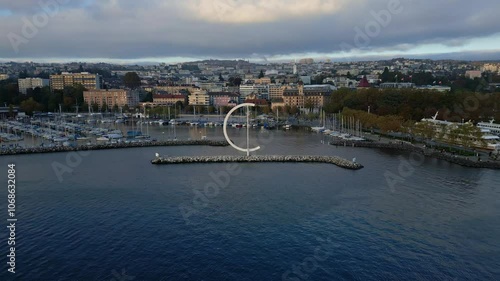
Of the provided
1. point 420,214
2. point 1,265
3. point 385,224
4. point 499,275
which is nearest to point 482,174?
point 420,214

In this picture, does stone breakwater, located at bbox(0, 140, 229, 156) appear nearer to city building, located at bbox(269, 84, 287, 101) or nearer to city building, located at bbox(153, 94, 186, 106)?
city building, located at bbox(153, 94, 186, 106)

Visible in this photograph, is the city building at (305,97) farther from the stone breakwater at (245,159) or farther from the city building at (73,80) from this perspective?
the stone breakwater at (245,159)

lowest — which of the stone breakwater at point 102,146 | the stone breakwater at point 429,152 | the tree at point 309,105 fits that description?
the stone breakwater at point 429,152

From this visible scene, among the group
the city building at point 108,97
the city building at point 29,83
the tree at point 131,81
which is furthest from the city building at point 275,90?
the city building at point 29,83

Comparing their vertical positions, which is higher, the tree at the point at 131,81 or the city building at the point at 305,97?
the tree at the point at 131,81

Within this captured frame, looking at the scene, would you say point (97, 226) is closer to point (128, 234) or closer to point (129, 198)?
point (128, 234)

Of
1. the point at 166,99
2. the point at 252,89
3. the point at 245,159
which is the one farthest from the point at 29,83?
the point at 245,159

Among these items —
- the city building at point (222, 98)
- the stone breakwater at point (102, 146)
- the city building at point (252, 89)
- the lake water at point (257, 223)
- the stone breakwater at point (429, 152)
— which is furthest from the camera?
the city building at point (252, 89)
